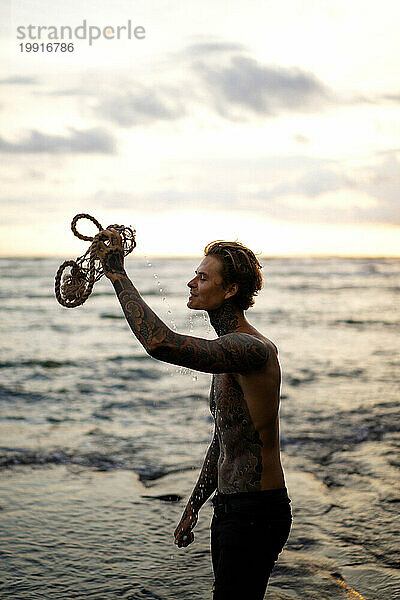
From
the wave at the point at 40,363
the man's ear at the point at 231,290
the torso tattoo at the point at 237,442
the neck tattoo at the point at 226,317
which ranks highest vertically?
the man's ear at the point at 231,290

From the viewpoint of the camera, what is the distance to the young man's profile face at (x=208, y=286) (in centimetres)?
Answer: 307

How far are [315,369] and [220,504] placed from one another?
456 inches

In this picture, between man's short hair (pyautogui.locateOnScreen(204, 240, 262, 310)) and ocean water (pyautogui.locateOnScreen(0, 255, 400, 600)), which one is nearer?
man's short hair (pyautogui.locateOnScreen(204, 240, 262, 310))

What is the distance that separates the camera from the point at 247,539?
114 inches

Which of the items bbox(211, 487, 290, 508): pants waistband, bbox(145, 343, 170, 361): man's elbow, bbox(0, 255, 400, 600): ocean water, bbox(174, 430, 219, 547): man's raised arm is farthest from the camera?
bbox(0, 255, 400, 600): ocean water

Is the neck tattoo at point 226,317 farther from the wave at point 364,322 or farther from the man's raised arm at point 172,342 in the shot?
the wave at point 364,322

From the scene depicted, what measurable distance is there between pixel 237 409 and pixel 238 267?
0.64 metres

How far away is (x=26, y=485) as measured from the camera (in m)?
6.85

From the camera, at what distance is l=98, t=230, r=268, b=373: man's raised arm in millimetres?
2648

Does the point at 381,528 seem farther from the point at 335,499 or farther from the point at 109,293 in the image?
the point at 109,293

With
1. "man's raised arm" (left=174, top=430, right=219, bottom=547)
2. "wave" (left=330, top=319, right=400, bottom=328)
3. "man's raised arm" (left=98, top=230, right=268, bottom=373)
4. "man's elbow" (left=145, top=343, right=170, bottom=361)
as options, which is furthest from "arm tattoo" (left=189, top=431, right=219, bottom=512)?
"wave" (left=330, top=319, right=400, bottom=328)

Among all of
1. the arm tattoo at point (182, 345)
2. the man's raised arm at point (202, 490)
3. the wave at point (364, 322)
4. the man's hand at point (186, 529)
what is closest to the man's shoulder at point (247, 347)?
the arm tattoo at point (182, 345)

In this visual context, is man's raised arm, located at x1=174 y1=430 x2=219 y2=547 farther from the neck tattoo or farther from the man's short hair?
the man's short hair

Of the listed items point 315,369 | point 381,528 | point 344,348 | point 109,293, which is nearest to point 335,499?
point 381,528
